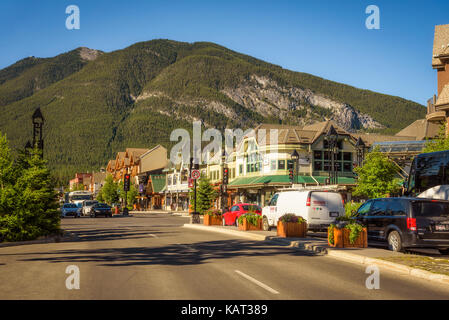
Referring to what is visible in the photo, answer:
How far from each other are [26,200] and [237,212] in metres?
15.0

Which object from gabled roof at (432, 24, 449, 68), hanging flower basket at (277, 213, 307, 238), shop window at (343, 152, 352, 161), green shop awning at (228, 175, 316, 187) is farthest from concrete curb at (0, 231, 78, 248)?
shop window at (343, 152, 352, 161)

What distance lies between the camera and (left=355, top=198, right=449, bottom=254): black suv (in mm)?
14586

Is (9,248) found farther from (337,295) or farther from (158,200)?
(158,200)

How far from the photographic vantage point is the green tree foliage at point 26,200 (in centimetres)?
1895

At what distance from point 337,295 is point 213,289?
220cm

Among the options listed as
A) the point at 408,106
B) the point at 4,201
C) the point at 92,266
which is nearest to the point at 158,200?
the point at 4,201

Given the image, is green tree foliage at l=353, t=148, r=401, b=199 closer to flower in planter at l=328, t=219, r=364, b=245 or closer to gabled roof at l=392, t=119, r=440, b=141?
flower in planter at l=328, t=219, r=364, b=245

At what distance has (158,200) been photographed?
101188 millimetres

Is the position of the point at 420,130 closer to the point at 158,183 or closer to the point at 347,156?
the point at 347,156

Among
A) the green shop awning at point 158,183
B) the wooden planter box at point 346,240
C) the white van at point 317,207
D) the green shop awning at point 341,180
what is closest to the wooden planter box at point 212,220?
the white van at point 317,207

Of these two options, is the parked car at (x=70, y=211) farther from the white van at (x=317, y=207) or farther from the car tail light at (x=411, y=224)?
the car tail light at (x=411, y=224)

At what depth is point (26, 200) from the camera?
19172mm

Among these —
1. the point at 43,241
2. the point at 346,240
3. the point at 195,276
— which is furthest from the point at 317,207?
the point at 195,276

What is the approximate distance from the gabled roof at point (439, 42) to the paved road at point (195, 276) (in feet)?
77.9
